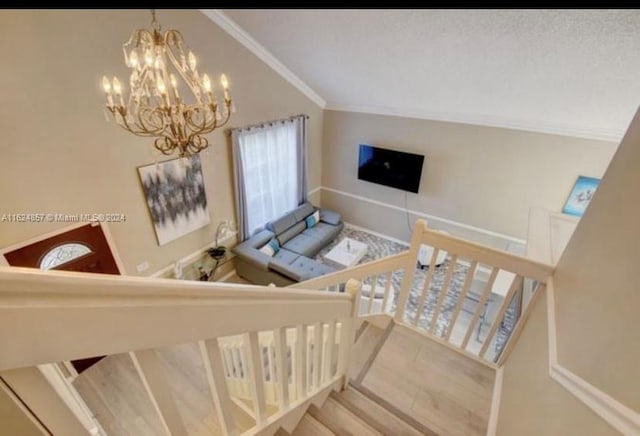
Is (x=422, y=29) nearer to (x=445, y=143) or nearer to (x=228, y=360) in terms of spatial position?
(x=445, y=143)

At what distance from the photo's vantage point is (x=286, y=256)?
199 inches

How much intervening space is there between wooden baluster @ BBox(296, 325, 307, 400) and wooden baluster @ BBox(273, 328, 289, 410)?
98 millimetres

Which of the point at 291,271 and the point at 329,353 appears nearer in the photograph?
the point at 329,353

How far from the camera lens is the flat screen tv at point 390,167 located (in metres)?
5.37

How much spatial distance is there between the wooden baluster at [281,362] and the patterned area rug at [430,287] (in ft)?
7.33

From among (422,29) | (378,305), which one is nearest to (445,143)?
(422,29)

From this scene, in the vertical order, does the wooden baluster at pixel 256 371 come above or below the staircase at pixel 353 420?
above

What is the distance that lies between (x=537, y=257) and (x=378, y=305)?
1934 millimetres

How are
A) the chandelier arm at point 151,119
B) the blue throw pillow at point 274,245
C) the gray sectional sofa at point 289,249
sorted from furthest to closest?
the blue throw pillow at point 274,245 → the gray sectional sofa at point 289,249 → the chandelier arm at point 151,119

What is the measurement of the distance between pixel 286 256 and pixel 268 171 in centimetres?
153

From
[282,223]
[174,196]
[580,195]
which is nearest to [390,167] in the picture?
[282,223]

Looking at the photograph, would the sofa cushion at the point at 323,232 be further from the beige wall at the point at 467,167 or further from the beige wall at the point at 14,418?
the beige wall at the point at 14,418

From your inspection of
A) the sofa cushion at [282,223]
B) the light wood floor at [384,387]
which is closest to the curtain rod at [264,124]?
the sofa cushion at [282,223]

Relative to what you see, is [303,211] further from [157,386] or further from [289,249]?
[157,386]
